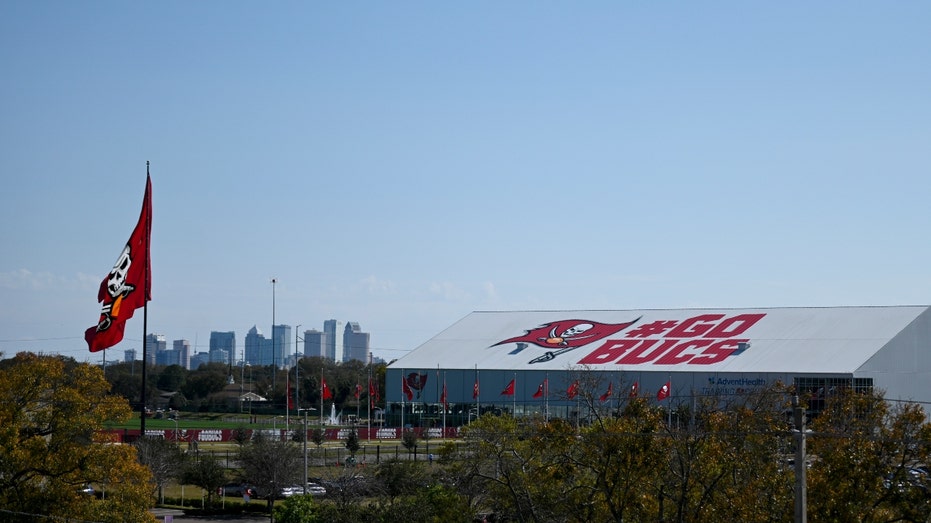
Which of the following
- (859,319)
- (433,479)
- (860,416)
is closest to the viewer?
(860,416)

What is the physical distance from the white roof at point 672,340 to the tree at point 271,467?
31917 millimetres

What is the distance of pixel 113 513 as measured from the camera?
27.2m

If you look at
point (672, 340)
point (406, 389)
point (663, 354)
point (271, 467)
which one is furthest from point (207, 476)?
point (672, 340)

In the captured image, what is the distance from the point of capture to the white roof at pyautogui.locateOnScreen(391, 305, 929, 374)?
72500 millimetres

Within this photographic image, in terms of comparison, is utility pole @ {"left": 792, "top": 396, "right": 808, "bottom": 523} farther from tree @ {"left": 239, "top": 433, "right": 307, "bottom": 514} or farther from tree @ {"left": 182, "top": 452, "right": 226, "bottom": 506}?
tree @ {"left": 182, "top": 452, "right": 226, "bottom": 506}

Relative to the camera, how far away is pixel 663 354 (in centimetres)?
7919

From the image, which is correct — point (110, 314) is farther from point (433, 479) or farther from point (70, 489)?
point (433, 479)

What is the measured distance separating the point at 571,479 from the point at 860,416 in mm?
7552

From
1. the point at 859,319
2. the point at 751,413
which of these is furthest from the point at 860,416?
the point at 859,319

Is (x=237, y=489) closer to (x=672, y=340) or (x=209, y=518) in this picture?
(x=209, y=518)

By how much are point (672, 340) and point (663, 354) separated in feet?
10.3

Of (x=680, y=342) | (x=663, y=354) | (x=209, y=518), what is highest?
(x=680, y=342)

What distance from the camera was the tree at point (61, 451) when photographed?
2733cm

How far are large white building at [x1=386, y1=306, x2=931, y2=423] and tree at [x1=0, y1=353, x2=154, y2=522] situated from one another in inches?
1508
